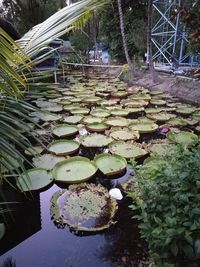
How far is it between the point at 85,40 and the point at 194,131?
26.2 ft

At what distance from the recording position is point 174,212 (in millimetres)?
1248

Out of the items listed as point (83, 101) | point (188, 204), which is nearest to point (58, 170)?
point (188, 204)

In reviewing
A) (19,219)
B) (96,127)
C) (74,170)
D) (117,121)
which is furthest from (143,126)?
(19,219)

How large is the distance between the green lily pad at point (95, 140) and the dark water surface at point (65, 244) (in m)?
1.25

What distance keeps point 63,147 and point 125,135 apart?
0.87m

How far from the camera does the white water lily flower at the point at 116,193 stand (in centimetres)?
240

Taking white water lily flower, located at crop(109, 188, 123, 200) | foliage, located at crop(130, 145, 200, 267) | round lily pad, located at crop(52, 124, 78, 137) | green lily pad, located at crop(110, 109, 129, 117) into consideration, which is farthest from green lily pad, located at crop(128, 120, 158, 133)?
foliage, located at crop(130, 145, 200, 267)

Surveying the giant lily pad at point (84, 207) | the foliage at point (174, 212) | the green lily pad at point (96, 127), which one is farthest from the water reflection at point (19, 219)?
the green lily pad at point (96, 127)

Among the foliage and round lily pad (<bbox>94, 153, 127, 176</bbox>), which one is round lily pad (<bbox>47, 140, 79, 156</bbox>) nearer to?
round lily pad (<bbox>94, 153, 127, 176</bbox>)

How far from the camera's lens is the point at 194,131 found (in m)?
3.75

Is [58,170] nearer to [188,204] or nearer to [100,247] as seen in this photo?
[100,247]

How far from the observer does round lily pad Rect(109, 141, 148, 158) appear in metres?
2.99

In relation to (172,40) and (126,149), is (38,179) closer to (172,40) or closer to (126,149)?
(126,149)

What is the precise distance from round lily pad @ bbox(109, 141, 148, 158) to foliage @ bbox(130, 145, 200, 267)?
1417 mm
